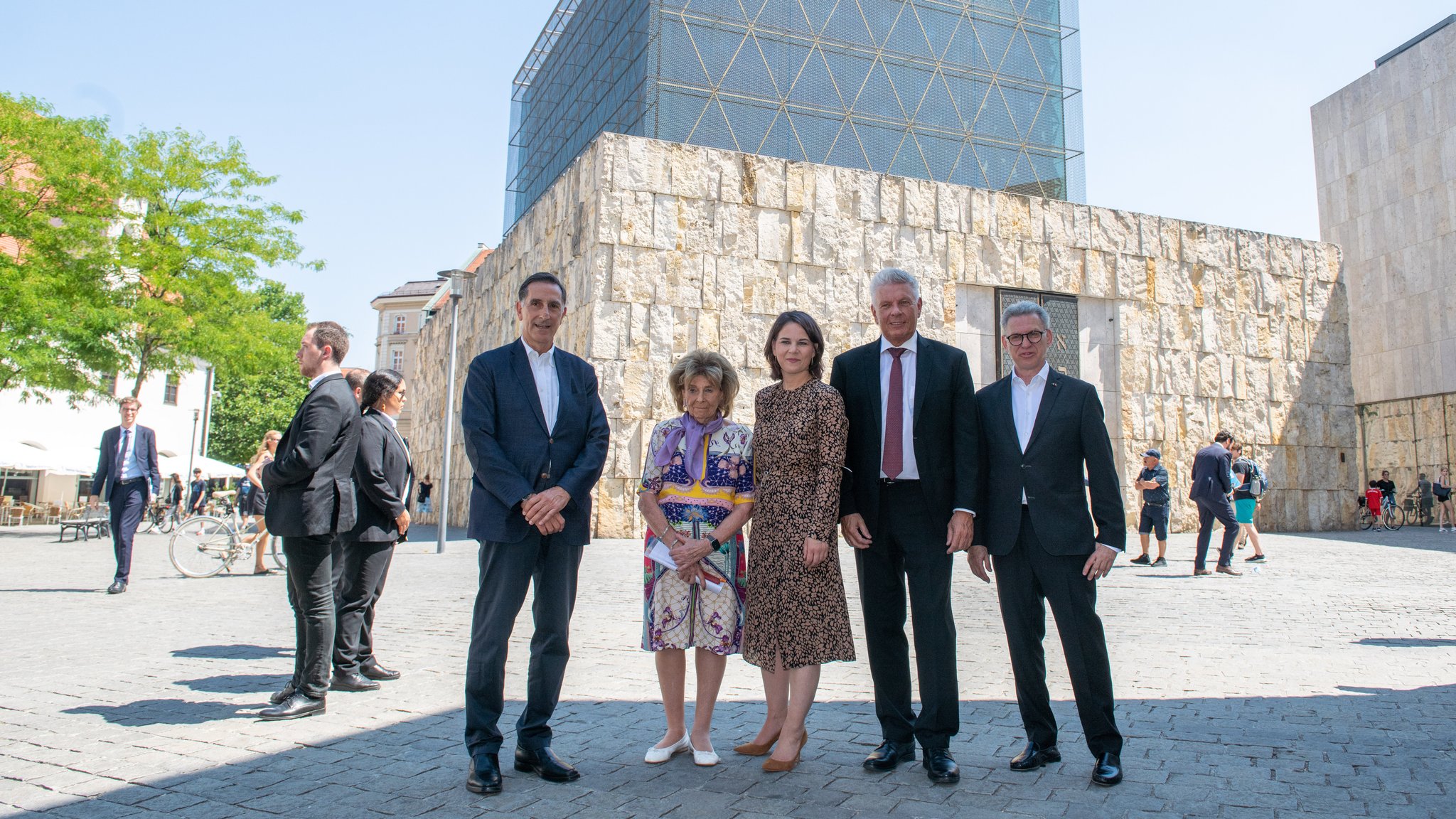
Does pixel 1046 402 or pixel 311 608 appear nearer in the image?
pixel 1046 402

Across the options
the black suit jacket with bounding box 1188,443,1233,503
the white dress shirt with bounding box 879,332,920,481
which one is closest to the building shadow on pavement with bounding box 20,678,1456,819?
the white dress shirt with bounding box 879,332,920,481

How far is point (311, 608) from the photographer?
4270 millimetres

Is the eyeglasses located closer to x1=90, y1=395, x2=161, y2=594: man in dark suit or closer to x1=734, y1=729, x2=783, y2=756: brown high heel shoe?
x1=734, y1=729, x2=783, y2=756: brown high heel shoe

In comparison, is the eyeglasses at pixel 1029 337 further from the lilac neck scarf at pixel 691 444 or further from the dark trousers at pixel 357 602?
the dark trousers at pixel 357 602

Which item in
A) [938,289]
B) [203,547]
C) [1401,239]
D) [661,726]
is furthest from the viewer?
[1401,239]

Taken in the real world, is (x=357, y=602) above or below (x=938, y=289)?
below

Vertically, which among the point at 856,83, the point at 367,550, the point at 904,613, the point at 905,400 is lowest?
the point at 904,613

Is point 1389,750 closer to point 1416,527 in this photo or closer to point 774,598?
point 774,598

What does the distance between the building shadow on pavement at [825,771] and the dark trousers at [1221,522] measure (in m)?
6.71

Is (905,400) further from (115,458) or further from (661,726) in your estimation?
(115,458)

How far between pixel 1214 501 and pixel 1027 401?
8.30 meters

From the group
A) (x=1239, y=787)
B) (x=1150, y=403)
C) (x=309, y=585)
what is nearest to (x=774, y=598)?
(x=1239, y=787)

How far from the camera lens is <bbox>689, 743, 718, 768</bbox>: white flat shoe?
3418 millimetres

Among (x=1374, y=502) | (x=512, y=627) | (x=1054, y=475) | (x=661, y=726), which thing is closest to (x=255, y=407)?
(x=1374, y=502)
